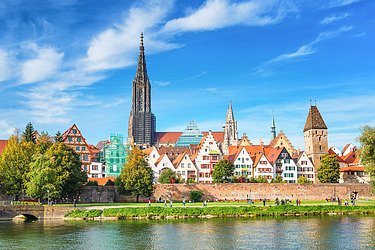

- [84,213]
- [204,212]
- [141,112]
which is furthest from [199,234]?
[141,112]

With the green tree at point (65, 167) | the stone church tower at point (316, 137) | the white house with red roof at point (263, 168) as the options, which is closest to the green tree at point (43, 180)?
the green tree at point (65, 167)

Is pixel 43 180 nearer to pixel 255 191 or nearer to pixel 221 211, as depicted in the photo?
pixel 221 211

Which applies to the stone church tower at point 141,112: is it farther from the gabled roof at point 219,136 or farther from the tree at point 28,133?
the tree at point 28,133

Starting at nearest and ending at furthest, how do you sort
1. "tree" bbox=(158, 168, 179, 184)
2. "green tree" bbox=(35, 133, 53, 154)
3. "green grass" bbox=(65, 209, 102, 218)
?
"green grass" bbox=(65, 209, 102, 218)
"green tree" bbox=(35, 133, 53, 154)
"tree" bbox=(158, 168, 179, 184)

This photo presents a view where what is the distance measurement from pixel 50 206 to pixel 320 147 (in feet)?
211

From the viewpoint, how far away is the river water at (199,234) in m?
35.4

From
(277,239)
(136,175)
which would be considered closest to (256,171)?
(136,175)

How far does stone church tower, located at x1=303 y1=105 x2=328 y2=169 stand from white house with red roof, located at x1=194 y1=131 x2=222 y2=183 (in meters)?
20.4

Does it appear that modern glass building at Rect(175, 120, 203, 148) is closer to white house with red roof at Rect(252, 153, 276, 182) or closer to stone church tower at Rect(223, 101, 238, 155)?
stone church tower at Rect(223, 101, 238, 155)

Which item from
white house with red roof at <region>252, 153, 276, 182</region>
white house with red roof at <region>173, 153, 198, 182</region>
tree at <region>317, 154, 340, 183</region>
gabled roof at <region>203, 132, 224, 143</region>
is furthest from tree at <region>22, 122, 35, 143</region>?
gabled roof at <region>203, 132, 224, 143</region>

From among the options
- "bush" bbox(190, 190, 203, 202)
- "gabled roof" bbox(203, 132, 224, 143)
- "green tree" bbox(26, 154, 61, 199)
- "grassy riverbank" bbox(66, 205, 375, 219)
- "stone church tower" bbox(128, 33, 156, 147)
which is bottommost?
"grassy riverbank" bbox(66, 205, 375, 219)

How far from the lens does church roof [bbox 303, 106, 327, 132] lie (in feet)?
347

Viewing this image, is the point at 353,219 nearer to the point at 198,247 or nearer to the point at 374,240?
the point at 374,240

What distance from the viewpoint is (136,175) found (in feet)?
239
